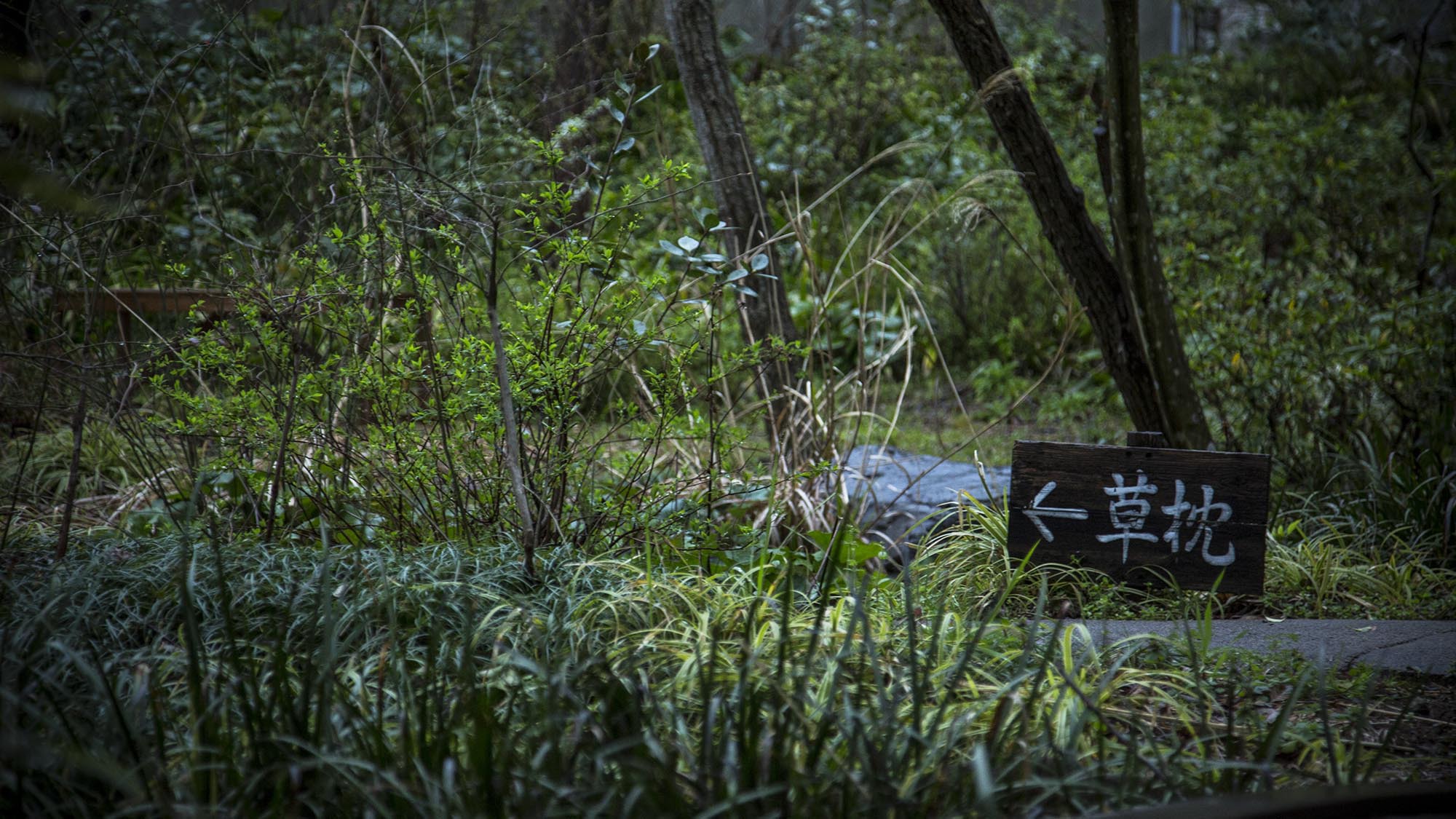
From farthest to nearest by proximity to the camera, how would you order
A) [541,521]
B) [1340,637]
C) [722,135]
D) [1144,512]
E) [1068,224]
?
[722,135]
[1068,224]
[1144,512]
[541,521]
[1340,637]

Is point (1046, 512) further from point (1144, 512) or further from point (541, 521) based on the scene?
point (541, 521)

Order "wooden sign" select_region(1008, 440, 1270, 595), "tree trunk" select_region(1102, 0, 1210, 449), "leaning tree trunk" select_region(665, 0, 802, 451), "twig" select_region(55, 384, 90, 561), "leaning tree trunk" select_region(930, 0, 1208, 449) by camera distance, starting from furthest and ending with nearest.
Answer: "leaning tree trunk" select_region(665, 0, 802, 451), "tree trunk" select_region(1102, 0, 1210, 449), "leaning tree trunk" select_region(930, 0, 1208, 449), "wooden sign" select_region(1008, 440, 1270, 595), "twig" select_region(55, 384, 90, 561)

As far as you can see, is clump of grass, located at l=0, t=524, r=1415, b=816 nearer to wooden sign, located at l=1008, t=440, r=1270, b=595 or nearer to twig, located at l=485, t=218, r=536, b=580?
twig, located at l=485, t=218, r=536, b=580

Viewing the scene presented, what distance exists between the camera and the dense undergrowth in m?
1.62

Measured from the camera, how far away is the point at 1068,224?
354 centimetres

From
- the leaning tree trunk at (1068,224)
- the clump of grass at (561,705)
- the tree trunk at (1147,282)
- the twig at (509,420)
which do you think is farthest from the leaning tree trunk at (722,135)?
the clump of grass at (561,705)

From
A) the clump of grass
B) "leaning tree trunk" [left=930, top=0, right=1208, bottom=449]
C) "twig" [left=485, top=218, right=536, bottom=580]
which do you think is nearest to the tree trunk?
"leaning tree trunk" [left=930, top=0, right=1208, bottom=449]

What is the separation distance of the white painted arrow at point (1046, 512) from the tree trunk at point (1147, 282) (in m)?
0.93

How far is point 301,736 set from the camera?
165cm

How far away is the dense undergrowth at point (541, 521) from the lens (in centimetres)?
162

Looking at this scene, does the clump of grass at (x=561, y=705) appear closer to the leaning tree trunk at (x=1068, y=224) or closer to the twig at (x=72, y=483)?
the twig at (x=72, y=483)

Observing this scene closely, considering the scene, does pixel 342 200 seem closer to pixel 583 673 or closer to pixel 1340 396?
pixel 583 673

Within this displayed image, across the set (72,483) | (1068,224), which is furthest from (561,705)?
(1068,224)

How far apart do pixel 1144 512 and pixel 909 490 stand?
1.12 metres
